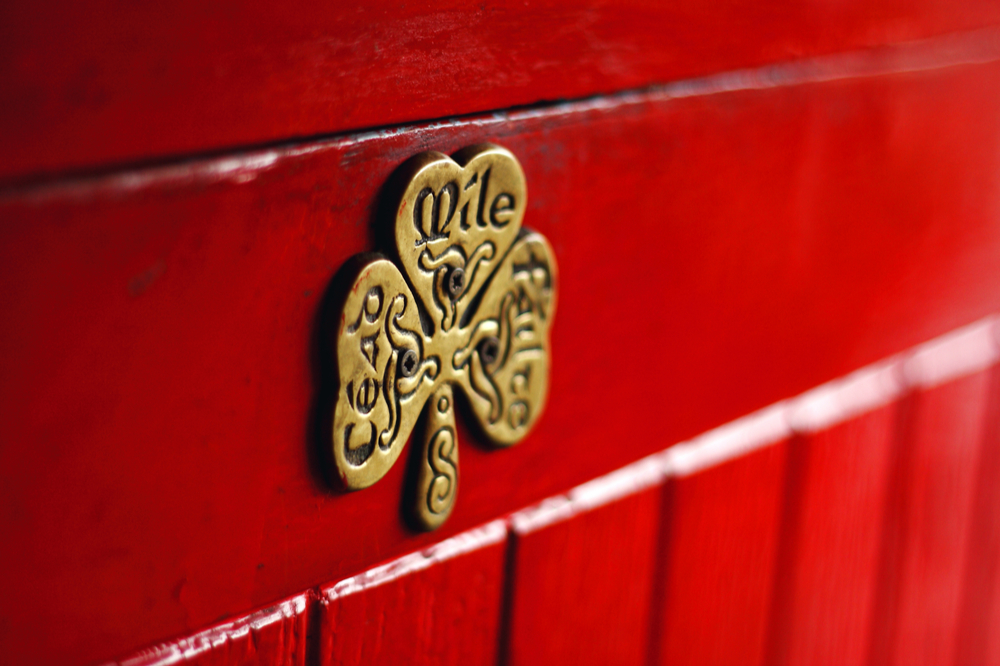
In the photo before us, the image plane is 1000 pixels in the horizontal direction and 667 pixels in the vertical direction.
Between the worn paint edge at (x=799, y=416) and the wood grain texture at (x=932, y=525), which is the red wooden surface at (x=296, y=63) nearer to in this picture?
the worn paint edge at (x=799, y=416)

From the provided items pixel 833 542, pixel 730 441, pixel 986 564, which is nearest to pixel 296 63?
pixel 730 441

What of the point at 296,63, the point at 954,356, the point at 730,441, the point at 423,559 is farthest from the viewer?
the point at 954,356

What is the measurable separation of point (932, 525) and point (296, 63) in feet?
2.08

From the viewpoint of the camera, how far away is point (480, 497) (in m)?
0.48

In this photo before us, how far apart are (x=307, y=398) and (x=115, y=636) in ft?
0.35

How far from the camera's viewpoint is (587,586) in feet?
1.77

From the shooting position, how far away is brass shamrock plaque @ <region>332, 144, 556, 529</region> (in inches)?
15.2

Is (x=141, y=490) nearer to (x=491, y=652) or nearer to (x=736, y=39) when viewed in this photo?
(x=491, y=652)

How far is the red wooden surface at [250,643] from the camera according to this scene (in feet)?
1.26

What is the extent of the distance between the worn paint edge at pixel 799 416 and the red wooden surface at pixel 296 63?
21cm

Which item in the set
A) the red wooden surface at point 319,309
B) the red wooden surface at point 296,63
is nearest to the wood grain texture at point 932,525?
the red wooden surface at point 319,309

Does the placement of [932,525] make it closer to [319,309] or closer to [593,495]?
[593,495]

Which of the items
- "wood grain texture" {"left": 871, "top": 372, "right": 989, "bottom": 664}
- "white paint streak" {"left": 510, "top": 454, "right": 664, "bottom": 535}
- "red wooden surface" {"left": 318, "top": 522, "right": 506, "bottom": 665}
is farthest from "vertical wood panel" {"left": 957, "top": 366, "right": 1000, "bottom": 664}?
"red wooden surface" {"left": 318, "top": 522, "right": 506, "bottom": 665}

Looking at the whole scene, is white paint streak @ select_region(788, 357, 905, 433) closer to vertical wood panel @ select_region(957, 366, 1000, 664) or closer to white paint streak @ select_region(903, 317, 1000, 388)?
white paint streak @ select_region(903, 317, 1000, 388)
